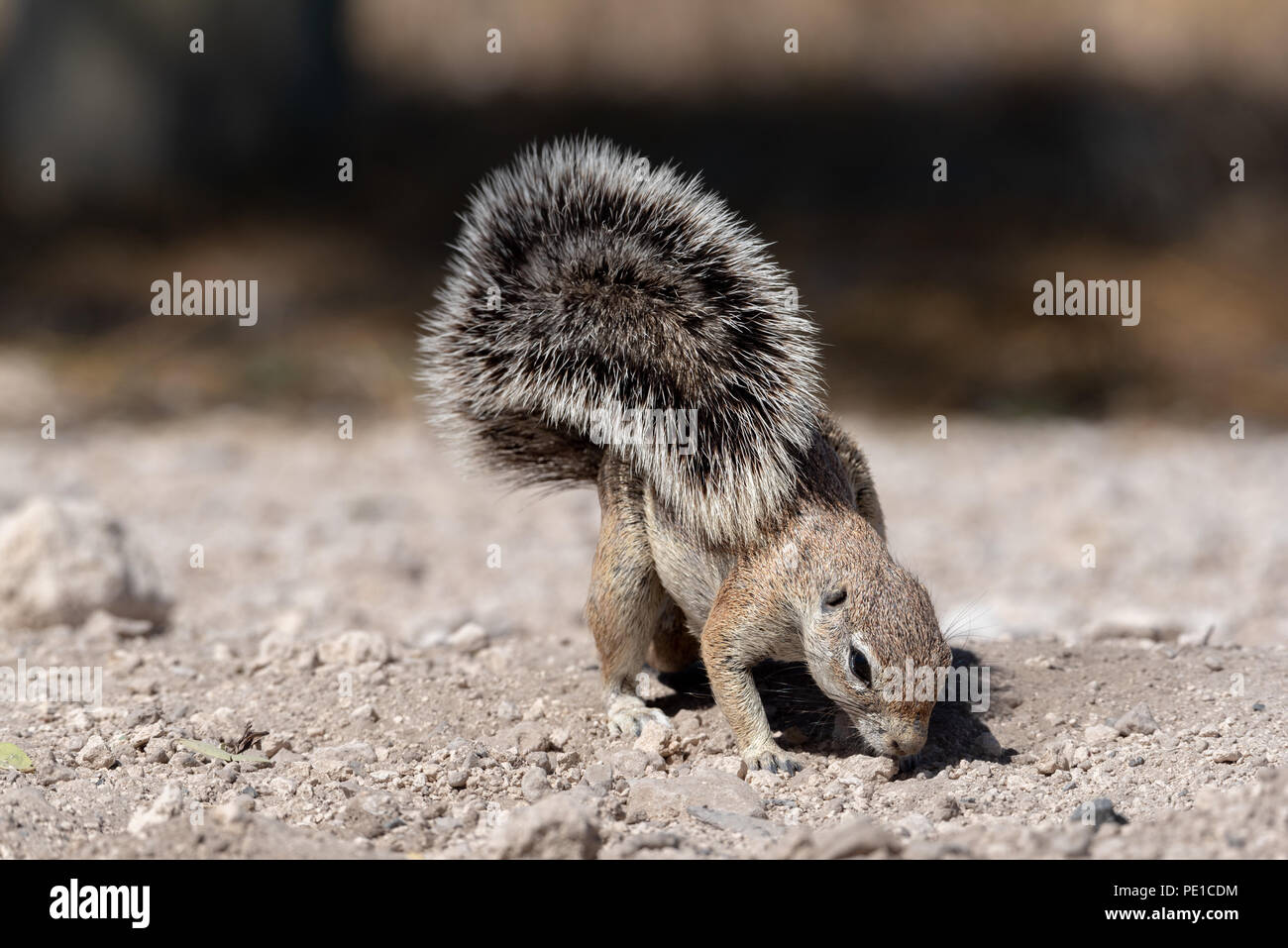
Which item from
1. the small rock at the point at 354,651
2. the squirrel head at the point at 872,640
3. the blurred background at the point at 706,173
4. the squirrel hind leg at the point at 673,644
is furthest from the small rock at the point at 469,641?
the blurred background at the point at 706,173

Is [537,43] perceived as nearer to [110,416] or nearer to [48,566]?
[110,416]

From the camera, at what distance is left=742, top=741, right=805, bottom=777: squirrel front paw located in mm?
4887

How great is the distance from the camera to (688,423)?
509cm

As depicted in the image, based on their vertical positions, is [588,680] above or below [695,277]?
below

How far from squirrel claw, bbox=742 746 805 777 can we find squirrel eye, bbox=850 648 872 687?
1.47 feet

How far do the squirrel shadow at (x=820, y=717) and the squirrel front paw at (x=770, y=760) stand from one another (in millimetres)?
307

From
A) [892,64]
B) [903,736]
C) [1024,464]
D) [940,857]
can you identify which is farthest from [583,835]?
[892,64]

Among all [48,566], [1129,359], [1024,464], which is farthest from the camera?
[1129,359]

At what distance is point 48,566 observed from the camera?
6871 mm

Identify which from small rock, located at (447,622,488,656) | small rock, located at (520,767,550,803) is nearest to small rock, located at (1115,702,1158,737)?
small rock, located at (520,767,550,803)

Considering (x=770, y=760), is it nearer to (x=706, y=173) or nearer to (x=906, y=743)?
(x=906, y=743)

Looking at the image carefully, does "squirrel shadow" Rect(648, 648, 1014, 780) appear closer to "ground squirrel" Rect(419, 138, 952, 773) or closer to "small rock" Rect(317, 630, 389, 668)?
"ground squirrel" Rect(419, 138, 952, 773)

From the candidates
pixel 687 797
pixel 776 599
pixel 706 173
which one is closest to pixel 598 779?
pixel 687 797

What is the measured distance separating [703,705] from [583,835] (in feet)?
6.69
